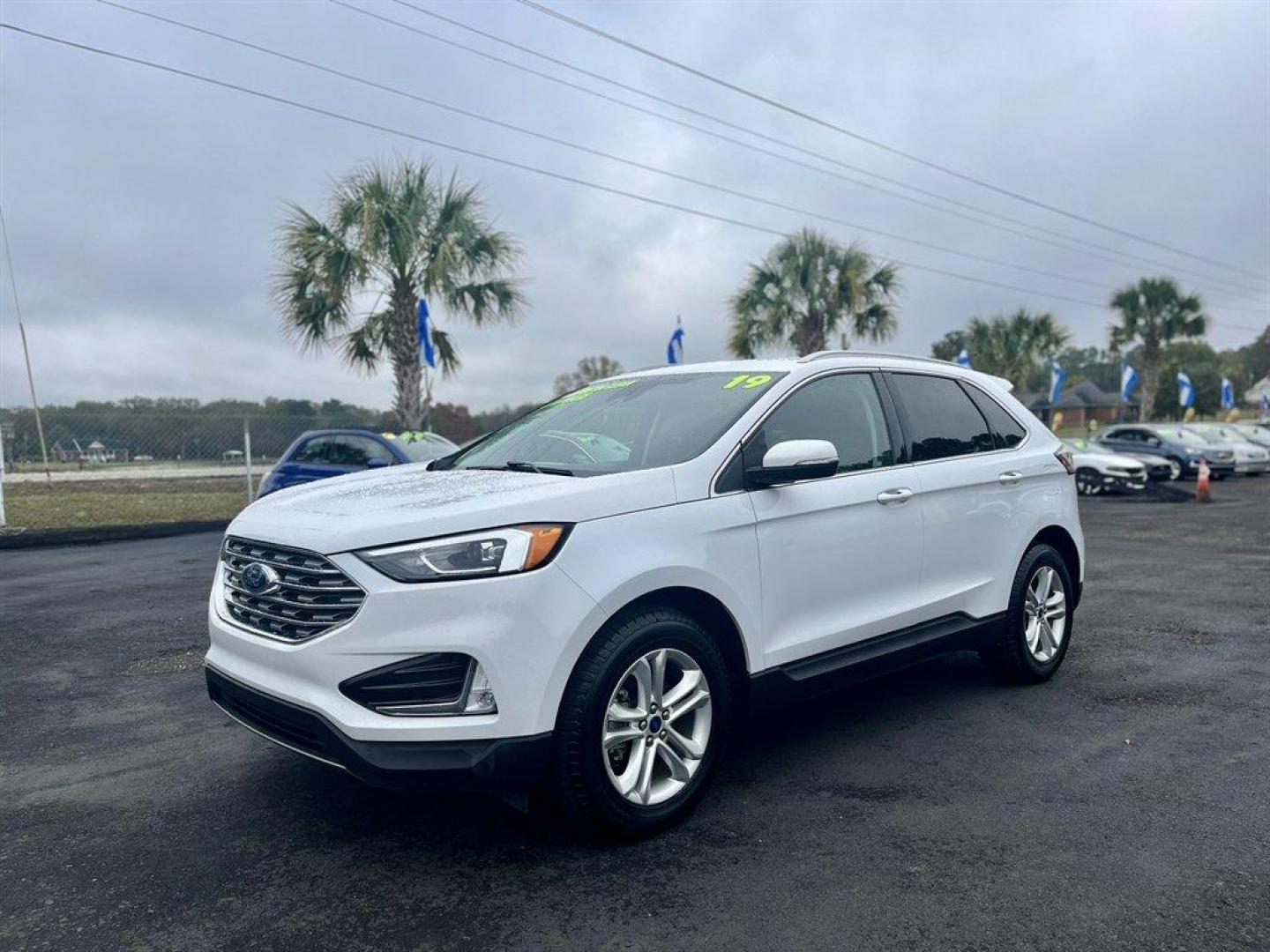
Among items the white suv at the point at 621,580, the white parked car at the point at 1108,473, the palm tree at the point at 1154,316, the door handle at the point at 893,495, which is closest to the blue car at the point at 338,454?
the white suv at the point at 621,580

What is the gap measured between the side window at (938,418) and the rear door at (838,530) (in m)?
0.19

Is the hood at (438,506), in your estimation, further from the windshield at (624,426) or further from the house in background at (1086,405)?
the house in background at (1086,405)

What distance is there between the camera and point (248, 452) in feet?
50.7

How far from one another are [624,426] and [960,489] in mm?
1758

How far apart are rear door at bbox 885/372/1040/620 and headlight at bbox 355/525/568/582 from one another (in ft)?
7.20

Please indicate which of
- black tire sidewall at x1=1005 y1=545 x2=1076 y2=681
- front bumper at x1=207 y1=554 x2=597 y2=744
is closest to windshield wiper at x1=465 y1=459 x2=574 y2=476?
front bumper at x1=207 y1=554 x2=597 y2=744

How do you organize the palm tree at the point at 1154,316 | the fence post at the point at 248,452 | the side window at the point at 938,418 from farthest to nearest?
the palm tree at the point at 1154,316
the fence post at the point at 248,452
the side window at the point at 938,418

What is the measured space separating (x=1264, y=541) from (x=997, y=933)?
1148 cm

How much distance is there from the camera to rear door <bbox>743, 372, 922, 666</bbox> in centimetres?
361

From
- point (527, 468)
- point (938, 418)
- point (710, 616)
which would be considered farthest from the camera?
point (938, 418)

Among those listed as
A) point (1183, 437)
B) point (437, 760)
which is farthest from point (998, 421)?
point (1183, 437)

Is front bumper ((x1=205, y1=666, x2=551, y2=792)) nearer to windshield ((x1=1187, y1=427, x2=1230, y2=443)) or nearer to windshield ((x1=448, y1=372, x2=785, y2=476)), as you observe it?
windshield ((x1=448, y1=372, x2=785, y2=476))

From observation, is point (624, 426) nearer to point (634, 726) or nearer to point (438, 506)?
point (438, 506)

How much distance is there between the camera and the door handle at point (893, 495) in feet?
13.3
